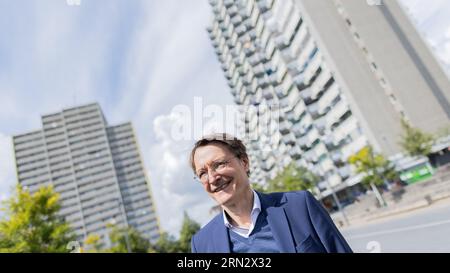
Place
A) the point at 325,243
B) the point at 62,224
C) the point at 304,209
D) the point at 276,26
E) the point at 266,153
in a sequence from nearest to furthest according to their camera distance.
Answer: the point at 325,243 → the point at 304,209 → the point at 62,224 → the point at 276,26 → the point at 266,153

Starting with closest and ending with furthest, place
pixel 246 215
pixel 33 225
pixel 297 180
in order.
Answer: pixel 246 215, pixel 33 225, pixel 297 180

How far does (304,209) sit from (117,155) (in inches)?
5593

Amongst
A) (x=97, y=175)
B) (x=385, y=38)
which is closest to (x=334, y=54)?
(x=385, y=38)

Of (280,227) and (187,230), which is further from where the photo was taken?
(187,230)

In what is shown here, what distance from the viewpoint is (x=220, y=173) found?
1.52 metres

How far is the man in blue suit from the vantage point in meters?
1.43

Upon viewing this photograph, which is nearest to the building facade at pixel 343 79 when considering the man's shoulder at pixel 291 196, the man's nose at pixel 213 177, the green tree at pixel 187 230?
the green tree at pixel 187 230

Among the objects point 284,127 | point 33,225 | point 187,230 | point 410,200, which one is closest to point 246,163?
point 33,225

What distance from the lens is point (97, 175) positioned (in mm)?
127688

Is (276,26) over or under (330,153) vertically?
over

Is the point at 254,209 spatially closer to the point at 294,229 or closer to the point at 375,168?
the point at 294,229

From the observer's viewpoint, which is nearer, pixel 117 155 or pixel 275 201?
pixel 275 201

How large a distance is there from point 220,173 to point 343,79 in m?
37.2
